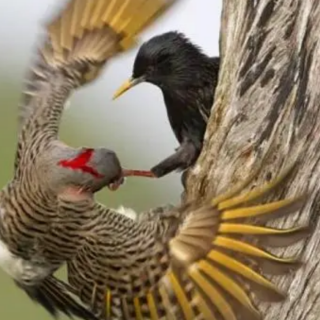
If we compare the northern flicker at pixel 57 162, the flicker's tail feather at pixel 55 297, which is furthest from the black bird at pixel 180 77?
the flicker's tail feather at pixel 55 297

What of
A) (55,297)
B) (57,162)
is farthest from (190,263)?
(55,297)

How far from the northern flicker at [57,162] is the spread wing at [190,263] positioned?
11 cm

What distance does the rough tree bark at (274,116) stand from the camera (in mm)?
5801

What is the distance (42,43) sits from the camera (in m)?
6.76

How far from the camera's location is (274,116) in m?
5.89

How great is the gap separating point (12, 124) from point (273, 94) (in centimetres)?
588

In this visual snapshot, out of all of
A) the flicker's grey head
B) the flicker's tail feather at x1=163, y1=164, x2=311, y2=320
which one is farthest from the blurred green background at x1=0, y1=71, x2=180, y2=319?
the flicker's tail feather at x1=163, y1=164, x2=311, y2=320

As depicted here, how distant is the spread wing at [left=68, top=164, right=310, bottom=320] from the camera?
554 centimetres

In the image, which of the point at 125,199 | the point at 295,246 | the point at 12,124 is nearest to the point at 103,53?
the point at 295,246

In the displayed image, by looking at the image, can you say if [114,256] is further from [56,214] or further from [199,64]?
[199,64]

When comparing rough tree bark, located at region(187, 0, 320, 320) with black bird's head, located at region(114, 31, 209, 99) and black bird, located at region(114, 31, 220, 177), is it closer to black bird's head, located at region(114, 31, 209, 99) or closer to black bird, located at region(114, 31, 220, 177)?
black bird, located at region(114, 31, 220, 177)

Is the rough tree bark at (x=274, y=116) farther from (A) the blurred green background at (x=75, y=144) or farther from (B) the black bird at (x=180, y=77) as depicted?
(A) the blurred green background at (x=75, y=144)

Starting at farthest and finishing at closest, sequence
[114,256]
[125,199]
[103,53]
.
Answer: [125,199], [103,53], [114,256]

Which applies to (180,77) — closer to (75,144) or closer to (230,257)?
(230,257)
